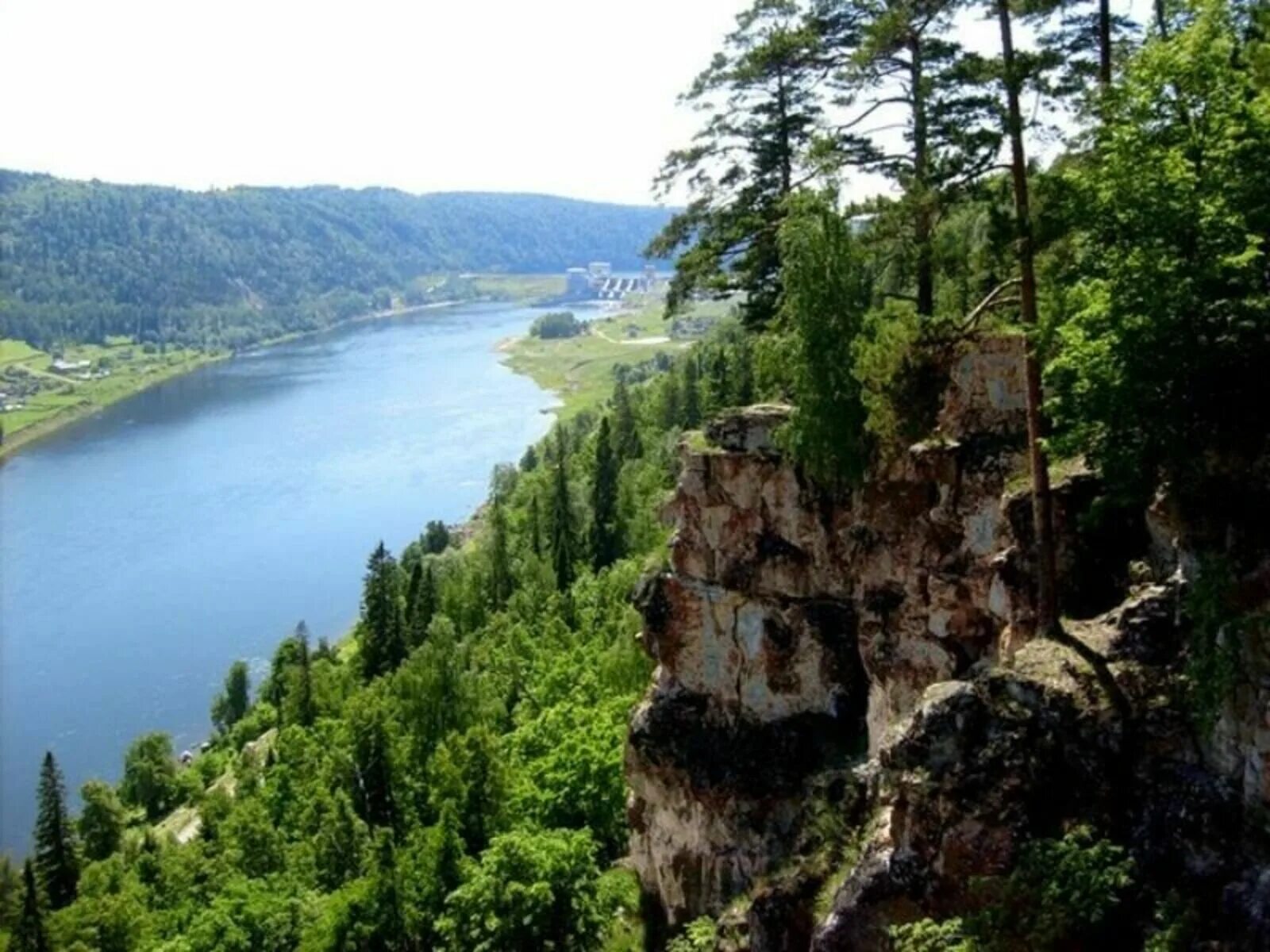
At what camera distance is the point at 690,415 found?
8906cm

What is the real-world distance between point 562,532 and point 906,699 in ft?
191

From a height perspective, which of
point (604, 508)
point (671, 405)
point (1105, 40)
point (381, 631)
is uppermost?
point (1105, 40)

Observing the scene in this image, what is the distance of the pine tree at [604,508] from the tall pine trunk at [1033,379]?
60.7 m

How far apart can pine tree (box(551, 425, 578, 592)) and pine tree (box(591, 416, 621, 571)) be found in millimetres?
1479

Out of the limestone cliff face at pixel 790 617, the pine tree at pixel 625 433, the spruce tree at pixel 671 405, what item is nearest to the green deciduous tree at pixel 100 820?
the pine tree at pixel 625 433

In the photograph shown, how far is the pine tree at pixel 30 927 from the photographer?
4966 cm

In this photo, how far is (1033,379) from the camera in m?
17.8

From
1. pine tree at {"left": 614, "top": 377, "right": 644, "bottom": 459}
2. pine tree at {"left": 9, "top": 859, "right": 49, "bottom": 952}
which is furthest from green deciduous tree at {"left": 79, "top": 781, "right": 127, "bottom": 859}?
pine tree at {"left": 614, "top": 377, "right": 644, "bottom": 459}

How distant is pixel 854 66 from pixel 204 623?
263ft

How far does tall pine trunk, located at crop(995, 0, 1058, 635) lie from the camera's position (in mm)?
17469

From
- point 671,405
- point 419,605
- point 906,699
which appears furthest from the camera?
point 671,405

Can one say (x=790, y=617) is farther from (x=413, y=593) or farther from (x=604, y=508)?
(x=604, y=508)

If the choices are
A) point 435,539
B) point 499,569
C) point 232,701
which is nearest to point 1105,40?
point 499,569

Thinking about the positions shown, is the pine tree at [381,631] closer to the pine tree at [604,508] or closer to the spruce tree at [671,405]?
the pine tree at [604,508]
